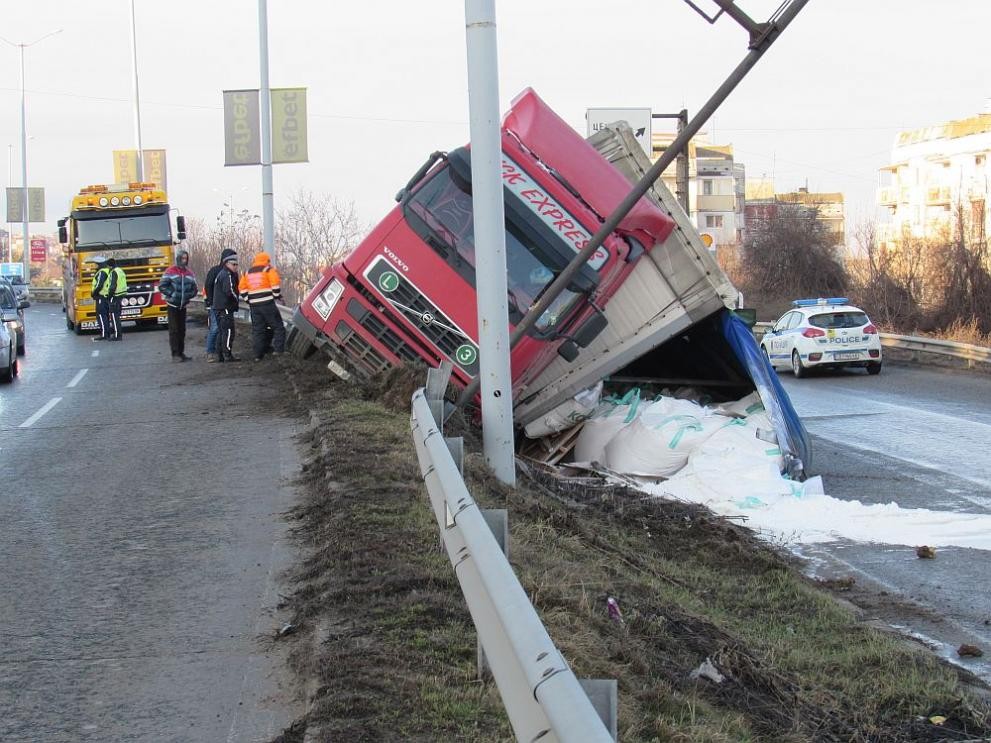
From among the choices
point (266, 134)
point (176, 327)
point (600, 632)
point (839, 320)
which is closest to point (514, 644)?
point (600, 632)

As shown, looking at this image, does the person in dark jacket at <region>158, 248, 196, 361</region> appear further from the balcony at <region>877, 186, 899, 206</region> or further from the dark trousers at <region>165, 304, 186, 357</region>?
the balcony at <region>877, 186, 899, 206</region>

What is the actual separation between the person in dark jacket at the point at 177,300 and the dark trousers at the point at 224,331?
3.57 feet

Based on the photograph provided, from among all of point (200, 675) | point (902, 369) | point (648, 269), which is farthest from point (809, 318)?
point (200, 675)

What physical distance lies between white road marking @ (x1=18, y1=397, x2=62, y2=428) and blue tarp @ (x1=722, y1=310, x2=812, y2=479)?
24.9 feet

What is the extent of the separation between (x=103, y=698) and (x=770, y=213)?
52552 mm

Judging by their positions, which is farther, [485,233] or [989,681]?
[485,233]

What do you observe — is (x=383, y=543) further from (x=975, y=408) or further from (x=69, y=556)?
(x=975, y=408)

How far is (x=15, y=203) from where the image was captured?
6694 centimetres

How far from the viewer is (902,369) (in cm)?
2734

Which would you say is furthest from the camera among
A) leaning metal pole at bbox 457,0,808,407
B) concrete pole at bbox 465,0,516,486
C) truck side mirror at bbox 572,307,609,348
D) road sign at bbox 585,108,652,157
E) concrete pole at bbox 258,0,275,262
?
road sign at bbox 585,108,652,157

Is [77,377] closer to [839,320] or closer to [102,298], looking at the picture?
[102,298]

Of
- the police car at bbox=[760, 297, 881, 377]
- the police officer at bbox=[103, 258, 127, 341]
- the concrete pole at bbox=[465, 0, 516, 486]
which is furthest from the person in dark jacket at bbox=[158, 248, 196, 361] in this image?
the police car at bbox=[760, 297, 881, 377]

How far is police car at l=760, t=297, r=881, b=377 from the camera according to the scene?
26344mm

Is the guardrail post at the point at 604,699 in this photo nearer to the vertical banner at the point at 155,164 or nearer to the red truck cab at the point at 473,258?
the red truck cab at the point at 473,258
